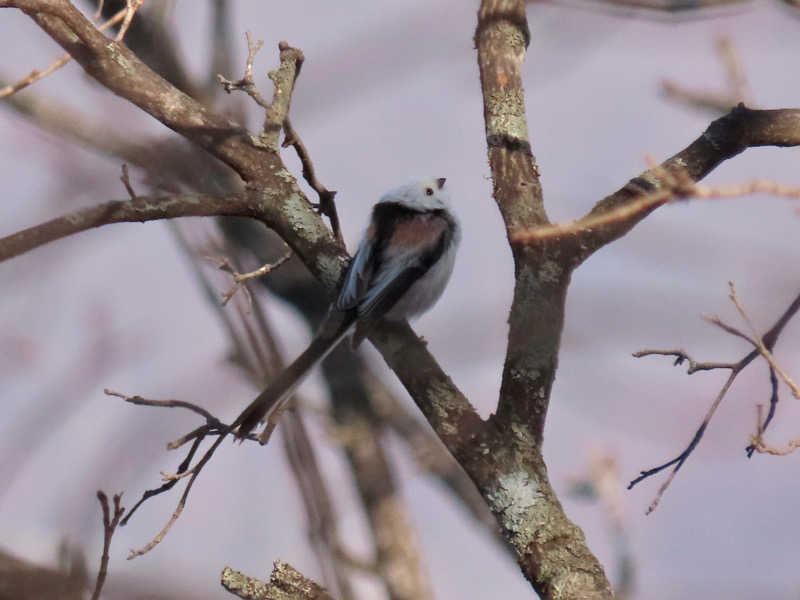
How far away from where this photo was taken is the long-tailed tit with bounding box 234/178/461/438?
3.65m

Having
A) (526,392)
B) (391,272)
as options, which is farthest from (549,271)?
(391,272)

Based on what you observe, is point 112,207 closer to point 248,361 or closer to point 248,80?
point 248,361

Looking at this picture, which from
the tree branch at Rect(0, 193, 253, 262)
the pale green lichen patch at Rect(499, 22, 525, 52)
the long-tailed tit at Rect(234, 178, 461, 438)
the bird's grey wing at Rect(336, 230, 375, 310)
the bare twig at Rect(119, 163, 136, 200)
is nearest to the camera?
the tree branch at Rect(0, 193, 253, 262)

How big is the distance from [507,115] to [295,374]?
123 cm

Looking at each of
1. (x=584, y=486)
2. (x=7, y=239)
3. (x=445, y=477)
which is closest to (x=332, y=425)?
(x=445, y=477)

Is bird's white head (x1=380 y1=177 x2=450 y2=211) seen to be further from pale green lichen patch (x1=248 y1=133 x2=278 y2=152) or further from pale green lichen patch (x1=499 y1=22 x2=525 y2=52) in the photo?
pale green lichen patch (x1=248 y1=133 x2=278 y2=152)

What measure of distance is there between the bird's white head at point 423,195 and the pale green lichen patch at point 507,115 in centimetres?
201

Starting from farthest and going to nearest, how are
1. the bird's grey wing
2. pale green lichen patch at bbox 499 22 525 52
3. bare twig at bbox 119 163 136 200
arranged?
the bird's grey wing < pale green lichen patch at bbox 499 22 525 52 < bare twig at bbox 119 163 136 200

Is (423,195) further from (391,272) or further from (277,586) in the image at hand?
(277,586)

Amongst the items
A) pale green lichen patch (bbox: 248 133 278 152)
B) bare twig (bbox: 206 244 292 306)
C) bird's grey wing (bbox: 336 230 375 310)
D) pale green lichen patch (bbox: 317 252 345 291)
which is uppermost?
bird's grey wing (bbox: 336 230 375 310)

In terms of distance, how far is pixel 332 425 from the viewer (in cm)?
646

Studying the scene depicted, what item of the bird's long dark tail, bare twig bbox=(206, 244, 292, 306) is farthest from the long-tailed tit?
bare twig bbox=(206, 244, 292, 306)

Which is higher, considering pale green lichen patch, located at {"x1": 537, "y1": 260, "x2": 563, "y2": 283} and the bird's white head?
the bird's white head

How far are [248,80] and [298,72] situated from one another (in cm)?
23
